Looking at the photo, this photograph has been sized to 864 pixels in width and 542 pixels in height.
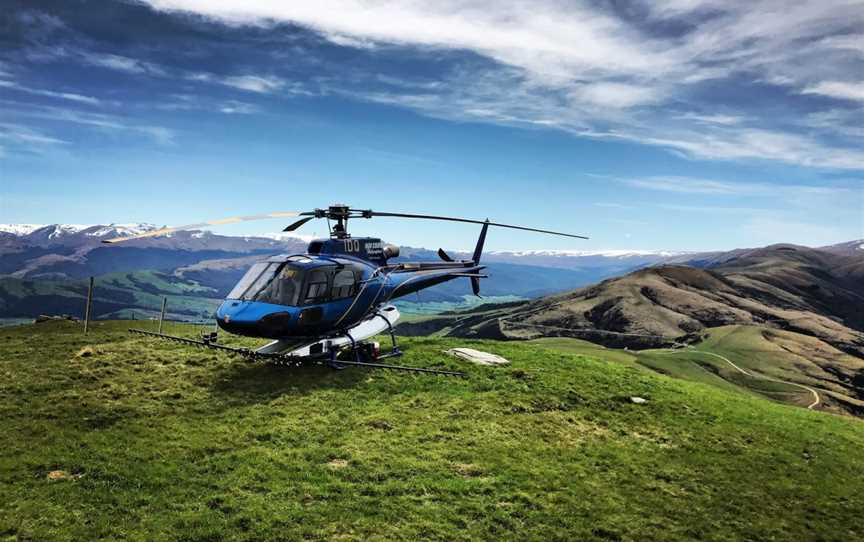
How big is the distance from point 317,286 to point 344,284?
178 cm

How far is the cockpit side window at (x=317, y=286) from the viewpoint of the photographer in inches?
859

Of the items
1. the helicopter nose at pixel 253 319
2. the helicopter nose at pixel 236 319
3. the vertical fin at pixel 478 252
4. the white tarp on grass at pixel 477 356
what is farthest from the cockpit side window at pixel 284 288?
the vertical fin at pixel 478 252

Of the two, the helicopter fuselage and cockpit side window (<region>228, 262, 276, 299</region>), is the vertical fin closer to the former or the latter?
the helicopter fuselage

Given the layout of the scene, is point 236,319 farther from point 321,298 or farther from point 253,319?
point 321,298

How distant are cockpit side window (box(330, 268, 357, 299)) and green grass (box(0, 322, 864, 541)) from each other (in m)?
3.71

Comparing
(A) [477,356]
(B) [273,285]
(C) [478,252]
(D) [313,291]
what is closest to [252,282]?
(B) [273,285]

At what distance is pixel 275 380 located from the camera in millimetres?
21719

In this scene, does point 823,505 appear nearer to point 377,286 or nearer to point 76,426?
point 377,286

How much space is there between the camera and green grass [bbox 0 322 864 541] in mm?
11906

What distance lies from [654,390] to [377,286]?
15104 millimetres

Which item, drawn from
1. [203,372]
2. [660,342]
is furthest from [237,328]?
[660,342]

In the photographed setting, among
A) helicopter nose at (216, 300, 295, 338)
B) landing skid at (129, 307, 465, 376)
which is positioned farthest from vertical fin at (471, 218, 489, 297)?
helicopter nose at (216, 300, 295, 338)

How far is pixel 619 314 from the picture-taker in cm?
19262

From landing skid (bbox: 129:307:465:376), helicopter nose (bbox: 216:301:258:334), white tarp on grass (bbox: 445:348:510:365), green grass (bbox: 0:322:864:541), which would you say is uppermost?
helicopter nose (bbox: 216:301:258:334)
